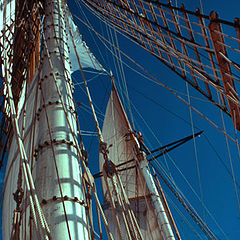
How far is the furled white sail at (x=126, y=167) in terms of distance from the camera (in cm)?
1080

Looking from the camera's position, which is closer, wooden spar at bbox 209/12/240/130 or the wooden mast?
the wooden mast

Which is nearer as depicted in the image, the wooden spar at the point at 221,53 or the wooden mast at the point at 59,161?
the wooden mast at the point at 59,161

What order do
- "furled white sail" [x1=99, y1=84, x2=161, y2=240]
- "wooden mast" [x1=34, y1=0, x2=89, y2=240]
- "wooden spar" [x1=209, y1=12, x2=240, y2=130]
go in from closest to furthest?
1. "wooden mast" [x1=34, y1=0, x2=89, y2=240]
2. "wooden spar" [x1=209, y1=12, x2=240, y2=130]
3. "furled white sail" [x1=99, y1=84, x2=161, y2=240]

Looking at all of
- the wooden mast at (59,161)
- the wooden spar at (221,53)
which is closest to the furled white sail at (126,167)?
the wooden mast at (59,161)

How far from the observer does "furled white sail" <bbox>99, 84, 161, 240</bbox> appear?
1080 centimetres

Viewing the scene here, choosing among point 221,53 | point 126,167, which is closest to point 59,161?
point 221,53

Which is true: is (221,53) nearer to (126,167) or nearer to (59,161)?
(59,161)

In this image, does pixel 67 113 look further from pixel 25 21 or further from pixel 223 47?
pixel 25 21

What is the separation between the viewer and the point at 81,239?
1.88 meters

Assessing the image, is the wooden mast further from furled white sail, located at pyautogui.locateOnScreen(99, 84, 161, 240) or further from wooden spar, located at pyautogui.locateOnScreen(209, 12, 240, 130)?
furled white sail, located at pyautogui.locateOnScreen(99, 84, 161, 240)

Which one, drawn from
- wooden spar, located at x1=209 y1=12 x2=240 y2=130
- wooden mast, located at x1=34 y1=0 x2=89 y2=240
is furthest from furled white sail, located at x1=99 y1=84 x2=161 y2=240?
wooden spar, located at x1=209 y1=12 x2=240 y2=130

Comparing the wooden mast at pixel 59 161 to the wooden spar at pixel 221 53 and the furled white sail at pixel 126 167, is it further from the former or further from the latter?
the furled white sail at pixel 126 167

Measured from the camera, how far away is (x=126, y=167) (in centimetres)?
1344

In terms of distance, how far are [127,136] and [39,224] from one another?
12058mm
